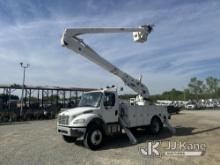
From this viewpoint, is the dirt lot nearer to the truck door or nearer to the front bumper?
the front bumper

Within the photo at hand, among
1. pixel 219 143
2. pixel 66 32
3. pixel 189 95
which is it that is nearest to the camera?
pixel 219 143

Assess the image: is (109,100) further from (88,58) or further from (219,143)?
(219,143)

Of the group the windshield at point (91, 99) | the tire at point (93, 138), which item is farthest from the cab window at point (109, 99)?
the tire at point (93, 138)

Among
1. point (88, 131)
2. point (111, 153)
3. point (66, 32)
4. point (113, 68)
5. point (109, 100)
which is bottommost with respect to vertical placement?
point (111, 153)

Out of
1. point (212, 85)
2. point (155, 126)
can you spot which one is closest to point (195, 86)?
point (212, 85)

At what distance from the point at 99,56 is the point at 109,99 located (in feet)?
10.4

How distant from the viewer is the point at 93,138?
1171 centimetres

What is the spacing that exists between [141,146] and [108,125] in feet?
5.96

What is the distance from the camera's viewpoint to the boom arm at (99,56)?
14.2 meters

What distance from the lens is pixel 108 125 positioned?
12.8 meters

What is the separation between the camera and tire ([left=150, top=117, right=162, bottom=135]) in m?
16.0

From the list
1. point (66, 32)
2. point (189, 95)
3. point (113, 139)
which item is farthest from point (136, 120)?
point (189, 95)

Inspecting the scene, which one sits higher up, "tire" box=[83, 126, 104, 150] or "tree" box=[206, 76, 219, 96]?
"tree" box=[206, 76, 219, 96]

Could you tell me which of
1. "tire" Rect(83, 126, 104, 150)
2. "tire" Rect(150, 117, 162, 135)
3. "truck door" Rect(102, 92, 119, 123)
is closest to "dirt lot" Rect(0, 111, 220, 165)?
"tire" Rect(83, 126, 104, 150)
